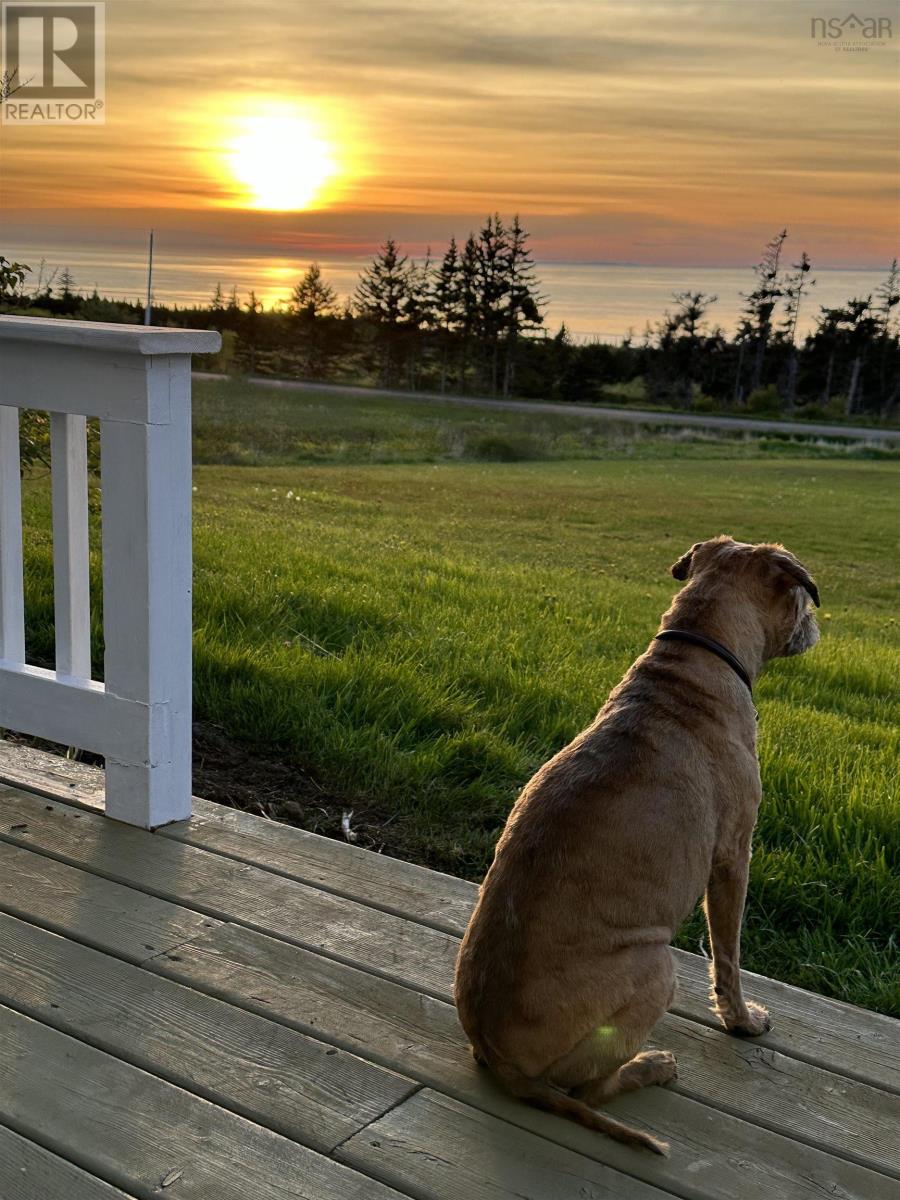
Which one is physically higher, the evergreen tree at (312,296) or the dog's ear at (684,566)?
the evergreen tree at (312,296)

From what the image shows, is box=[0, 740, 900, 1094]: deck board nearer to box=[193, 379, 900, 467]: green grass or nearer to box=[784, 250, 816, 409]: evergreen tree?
box=[193, 379, 900, 467]: green grass

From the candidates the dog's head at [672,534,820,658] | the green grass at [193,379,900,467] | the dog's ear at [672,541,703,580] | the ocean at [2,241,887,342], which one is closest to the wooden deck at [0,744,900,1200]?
the dog's head at [672,534,820,658]

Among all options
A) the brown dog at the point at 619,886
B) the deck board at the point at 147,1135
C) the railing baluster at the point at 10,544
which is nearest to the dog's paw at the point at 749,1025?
the brown dog at the point at 619,886

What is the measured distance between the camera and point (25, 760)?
3.63 metres

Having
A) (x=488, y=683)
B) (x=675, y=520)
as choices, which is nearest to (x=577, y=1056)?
(x=488, y=683)

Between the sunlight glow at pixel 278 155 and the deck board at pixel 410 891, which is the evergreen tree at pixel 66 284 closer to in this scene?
the deck board at pixel 410 891

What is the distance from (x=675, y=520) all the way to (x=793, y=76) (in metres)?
38.1

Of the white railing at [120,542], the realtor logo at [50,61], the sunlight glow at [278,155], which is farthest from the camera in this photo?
the sunlight glow at [278,155]

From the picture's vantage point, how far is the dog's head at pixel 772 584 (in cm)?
249

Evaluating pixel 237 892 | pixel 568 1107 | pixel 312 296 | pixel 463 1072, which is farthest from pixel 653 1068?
pixel 312 296

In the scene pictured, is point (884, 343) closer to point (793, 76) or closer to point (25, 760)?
point (793, 76)

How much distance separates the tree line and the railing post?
37.1 m

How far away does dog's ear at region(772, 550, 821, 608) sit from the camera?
246 cm

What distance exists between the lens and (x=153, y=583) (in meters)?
2.99
